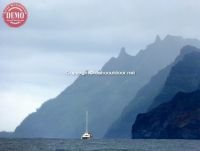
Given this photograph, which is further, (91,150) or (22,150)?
(91,150)

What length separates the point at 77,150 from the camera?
183 meters

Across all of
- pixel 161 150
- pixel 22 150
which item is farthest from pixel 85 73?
pixel 161 150

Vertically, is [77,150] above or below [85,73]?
below

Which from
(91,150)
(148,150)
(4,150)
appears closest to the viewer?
(4,150)

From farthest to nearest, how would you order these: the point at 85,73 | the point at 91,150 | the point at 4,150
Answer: the point at 91,150 → the point at 4,150 → the point at 85,73

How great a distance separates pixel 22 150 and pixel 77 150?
21191mm

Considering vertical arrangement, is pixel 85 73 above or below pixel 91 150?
above

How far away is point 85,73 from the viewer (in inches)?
6142

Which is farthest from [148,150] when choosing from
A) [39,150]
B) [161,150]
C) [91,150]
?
[39,150]

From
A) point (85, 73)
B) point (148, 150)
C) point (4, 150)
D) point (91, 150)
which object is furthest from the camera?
point (148, 150)

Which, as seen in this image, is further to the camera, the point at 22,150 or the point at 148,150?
the point at 148,150

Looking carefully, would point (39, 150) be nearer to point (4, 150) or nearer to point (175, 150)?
point (4, 150)

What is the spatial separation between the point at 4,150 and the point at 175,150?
5550 centimetres

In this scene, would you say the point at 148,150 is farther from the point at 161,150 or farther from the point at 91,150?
the point at 91,150
